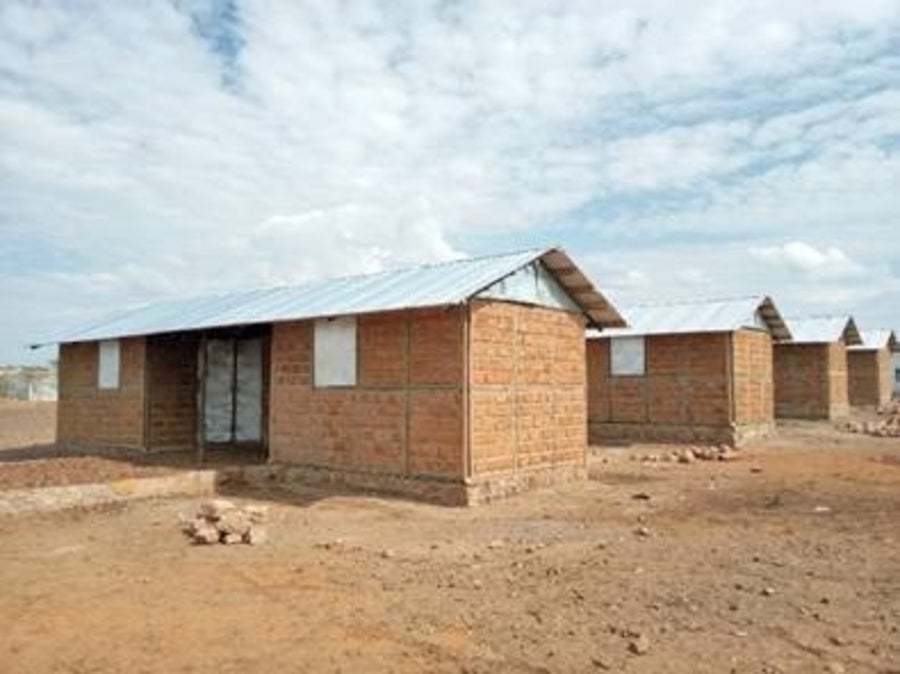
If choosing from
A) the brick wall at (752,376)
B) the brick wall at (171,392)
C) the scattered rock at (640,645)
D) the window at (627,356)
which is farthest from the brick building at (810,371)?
the scattered rock at (640,645)

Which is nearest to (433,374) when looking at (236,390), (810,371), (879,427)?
(236,390)

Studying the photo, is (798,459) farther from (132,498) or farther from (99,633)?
(99,633)

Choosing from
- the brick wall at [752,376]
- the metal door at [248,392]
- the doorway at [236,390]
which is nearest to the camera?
the doorway at [236,390]

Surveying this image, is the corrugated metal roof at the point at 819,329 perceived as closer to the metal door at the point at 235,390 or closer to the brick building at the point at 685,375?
the brick building at the point at 685,375

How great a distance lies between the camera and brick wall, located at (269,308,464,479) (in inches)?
551

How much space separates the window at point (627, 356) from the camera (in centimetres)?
2625

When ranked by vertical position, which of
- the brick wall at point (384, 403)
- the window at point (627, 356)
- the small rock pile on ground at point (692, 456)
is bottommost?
the small rock pile on ground at point (692, 456)

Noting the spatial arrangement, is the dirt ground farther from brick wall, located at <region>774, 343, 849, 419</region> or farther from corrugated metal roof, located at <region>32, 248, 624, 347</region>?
brick wall, located at <region>774, 343, 849, 419</region>

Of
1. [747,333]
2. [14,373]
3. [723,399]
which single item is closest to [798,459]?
[723,399]

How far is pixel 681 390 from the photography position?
25.5m

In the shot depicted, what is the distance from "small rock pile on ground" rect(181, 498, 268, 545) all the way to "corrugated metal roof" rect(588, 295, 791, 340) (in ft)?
49.8

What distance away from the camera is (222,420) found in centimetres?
2181

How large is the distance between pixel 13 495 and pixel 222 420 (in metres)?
8.47

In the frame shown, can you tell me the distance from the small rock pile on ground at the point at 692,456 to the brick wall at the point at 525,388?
4747mm
